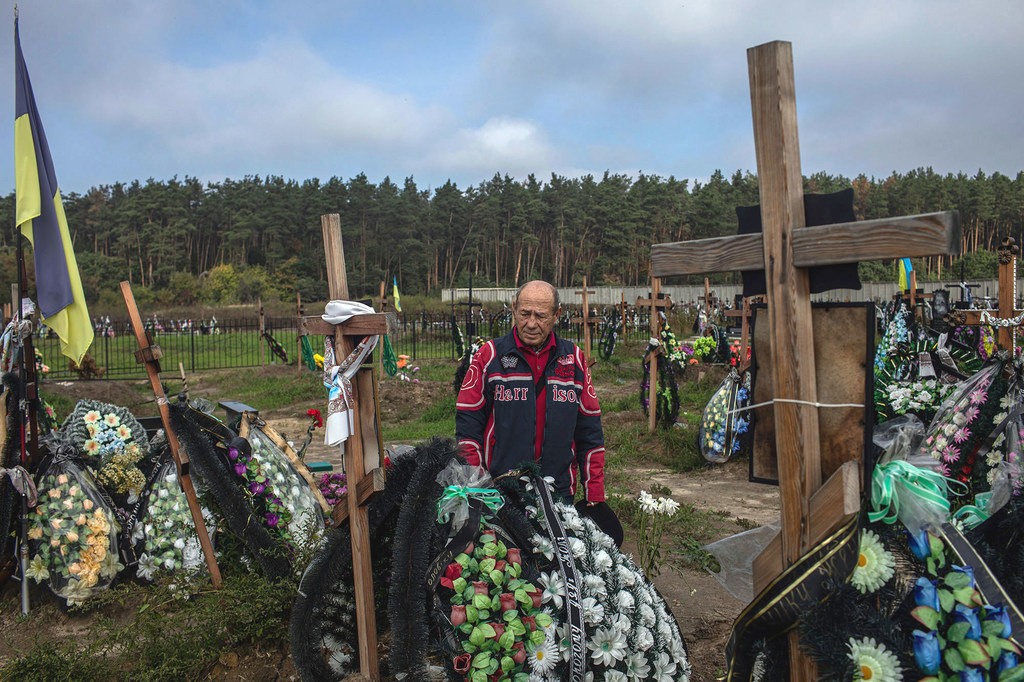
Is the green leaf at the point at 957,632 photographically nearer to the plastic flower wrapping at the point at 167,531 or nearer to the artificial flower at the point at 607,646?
the artificial flower at the point at 607,646

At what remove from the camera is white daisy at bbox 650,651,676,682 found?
232cm

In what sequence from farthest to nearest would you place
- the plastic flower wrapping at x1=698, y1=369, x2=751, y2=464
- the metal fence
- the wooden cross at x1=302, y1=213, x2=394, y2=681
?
the metal fence < the plastic flower wrapping at x1=698, y1=369, x2=751, y2=464 < the wooden cross at x1=302, y1=213, x2=394, y2=681

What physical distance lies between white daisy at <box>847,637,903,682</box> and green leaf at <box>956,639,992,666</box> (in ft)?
0.54

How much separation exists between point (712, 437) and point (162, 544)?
5680 mm

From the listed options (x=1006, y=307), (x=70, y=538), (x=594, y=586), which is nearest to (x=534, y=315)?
(x=594, y=586)

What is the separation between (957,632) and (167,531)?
→ 4.25m

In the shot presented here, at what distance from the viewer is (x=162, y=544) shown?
14.1 feet

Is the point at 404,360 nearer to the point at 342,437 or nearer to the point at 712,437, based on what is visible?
the point at 712,437

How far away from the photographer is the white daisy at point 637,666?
89.0 inches

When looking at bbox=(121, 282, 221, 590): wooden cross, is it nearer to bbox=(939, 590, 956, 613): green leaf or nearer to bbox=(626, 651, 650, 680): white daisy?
bbox=(626, 651, 650, 680): white daisy

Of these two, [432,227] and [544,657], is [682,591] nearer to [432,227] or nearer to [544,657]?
[544,657]

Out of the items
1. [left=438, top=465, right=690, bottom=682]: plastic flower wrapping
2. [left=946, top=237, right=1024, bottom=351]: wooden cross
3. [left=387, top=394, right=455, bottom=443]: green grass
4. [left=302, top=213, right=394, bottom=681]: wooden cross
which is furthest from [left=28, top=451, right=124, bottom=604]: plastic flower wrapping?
[left=946, top=237, right=1024, bottom=351]: wooden cross

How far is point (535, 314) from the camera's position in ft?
10.1

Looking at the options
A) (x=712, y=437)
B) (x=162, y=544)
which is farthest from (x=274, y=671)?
(x=712, y=437)
